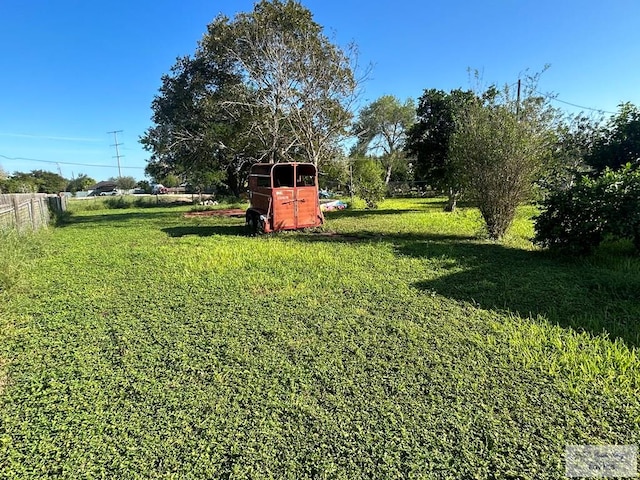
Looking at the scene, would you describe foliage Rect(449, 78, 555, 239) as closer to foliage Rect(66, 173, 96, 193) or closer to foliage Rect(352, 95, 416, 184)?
foliage Rect(352, 95, 416, 184)

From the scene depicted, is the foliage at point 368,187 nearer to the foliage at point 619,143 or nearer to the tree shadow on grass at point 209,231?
the tree shadow on grass at point 209,231

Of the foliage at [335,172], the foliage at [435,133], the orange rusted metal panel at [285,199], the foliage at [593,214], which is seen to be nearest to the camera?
the foliage at [593,214]

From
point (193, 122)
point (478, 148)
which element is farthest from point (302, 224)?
point (193, 122)

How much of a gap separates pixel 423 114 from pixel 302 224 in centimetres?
798

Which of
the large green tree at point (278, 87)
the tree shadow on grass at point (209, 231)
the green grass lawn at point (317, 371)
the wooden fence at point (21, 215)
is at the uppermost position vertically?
the large green tree at point (278, 87)

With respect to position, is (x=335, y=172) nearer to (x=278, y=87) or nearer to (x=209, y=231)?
(x=278, y=87)

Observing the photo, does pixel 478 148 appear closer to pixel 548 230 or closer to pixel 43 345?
pixel 548 230

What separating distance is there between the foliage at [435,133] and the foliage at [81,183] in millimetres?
72472

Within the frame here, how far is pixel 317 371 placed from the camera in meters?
2.54

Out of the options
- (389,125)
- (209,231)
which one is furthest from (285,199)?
(389,125)

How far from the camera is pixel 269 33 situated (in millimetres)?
12031

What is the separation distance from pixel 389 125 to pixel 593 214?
31.7 metres

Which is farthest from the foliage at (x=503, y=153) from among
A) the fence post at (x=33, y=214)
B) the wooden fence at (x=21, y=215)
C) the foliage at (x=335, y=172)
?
the fence post at (x=33, y=214)

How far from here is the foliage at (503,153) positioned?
23.4 ft
